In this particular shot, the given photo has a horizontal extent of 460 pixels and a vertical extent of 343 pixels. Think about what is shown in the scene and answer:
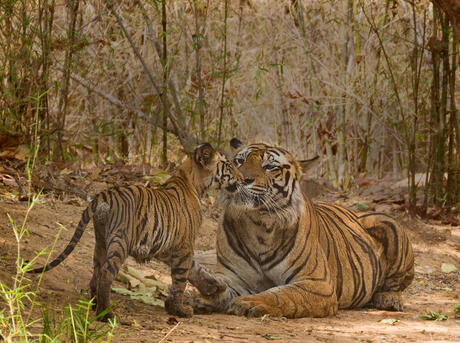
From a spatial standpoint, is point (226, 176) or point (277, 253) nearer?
point (226, 176)

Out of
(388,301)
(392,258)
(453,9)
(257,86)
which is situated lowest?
(388,301)

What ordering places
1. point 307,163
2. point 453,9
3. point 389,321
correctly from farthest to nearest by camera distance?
point 307,163, point 389,321, point 453,9

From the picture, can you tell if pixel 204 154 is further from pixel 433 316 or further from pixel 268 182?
pixel 433 316

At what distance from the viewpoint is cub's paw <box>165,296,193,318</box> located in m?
3.68

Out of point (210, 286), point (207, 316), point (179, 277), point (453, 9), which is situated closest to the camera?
point (453, 9)

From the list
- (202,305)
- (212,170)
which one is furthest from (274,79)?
(202,305)

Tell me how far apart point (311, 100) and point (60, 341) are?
674 cm

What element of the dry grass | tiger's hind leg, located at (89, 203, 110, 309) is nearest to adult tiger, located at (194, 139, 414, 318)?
tiger's hind leg, located at (89, 203, 110, 309)

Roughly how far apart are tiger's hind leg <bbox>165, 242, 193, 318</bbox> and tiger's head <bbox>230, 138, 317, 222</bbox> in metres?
0.66

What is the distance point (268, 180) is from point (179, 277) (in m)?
0.99

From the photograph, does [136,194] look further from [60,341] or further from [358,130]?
[358,130]

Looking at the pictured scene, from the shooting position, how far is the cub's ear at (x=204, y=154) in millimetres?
3971

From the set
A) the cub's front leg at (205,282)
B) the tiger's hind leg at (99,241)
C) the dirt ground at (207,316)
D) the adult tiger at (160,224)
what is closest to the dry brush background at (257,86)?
the dirt ground at (207,316)

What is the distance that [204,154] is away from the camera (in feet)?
13.1
